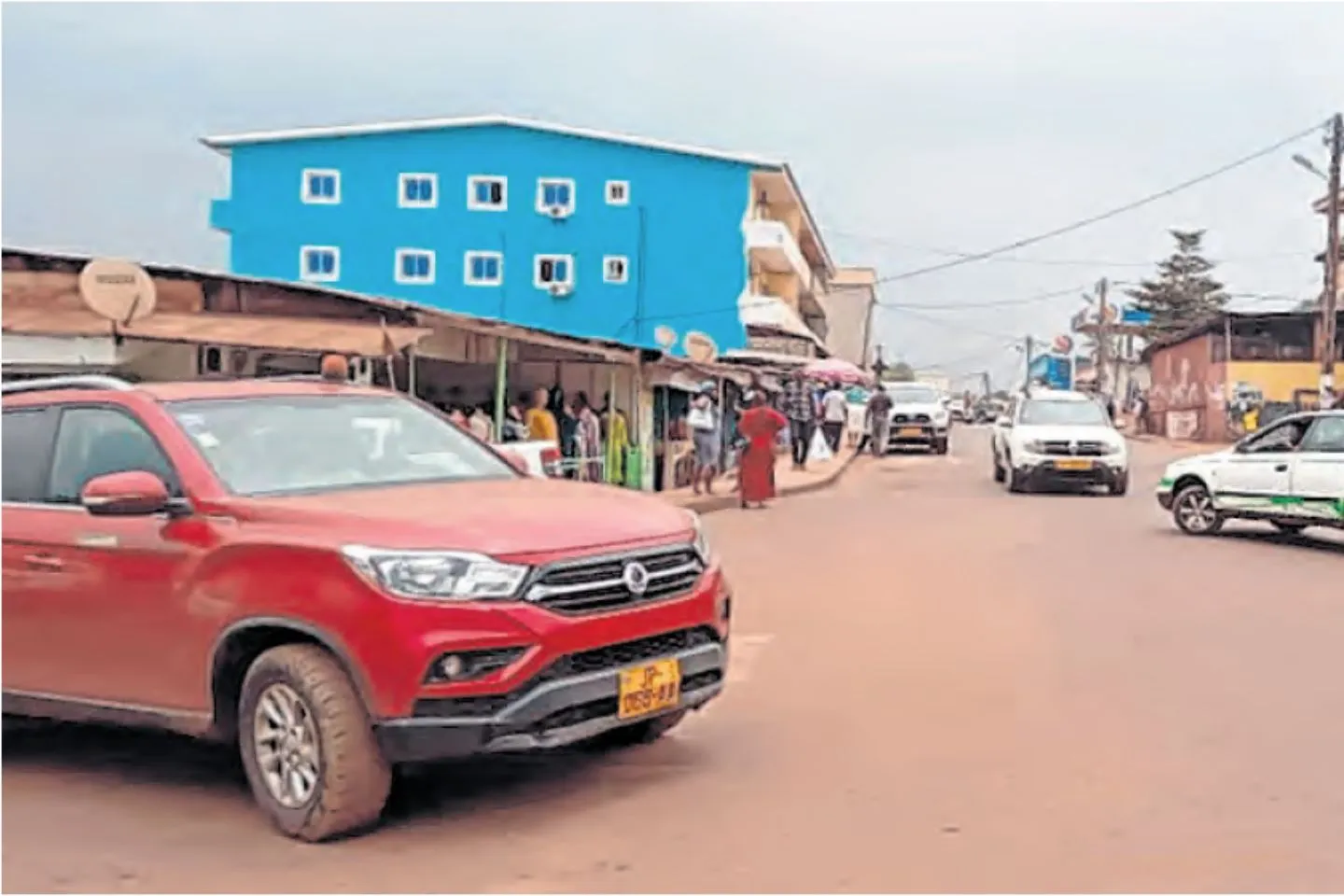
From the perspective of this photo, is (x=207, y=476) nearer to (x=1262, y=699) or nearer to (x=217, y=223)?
(x=1262, y=699)

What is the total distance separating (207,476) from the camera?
20.7 ft

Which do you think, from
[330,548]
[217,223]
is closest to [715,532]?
[330,548]

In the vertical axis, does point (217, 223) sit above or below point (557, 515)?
above

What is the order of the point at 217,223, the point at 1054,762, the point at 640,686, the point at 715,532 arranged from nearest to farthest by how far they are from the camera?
1. the point at 640,686
2. the point at 1054,762
3. the point at 715,532
4. the point at 217,223

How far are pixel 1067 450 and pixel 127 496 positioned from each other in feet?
68.5

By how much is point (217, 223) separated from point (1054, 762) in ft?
159

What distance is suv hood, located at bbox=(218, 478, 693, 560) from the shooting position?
5770mm

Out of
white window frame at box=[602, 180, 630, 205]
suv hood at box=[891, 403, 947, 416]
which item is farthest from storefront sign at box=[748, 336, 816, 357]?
white window frame at box=[602, 180, 630, 205]

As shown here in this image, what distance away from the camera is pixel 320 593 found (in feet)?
18.8

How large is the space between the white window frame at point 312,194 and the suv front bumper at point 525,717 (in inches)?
1868

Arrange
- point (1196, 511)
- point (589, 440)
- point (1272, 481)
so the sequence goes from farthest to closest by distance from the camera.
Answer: point (589, 440), point (1196, 511), point (1272, 481)

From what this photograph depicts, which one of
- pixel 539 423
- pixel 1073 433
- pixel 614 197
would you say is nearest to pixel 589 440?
pixel 539 423

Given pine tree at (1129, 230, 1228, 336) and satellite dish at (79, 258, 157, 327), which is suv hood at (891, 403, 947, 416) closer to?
satellite dish at (79, 258, 157, 327)

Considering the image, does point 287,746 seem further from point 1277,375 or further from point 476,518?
point 1277,375
